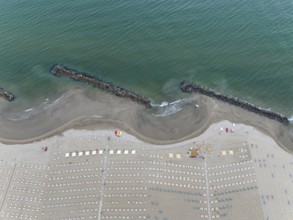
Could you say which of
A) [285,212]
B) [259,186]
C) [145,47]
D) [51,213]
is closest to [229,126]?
[259,186]

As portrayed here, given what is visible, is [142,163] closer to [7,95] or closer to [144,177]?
[144,177]

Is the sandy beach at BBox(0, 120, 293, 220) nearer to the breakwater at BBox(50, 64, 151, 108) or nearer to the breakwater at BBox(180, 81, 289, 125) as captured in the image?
the breakwater at BBox(180, 81, 289, 125)

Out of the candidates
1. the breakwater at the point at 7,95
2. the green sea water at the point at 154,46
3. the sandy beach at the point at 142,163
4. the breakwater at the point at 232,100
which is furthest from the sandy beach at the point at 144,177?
the breakwater at the point at 7,95

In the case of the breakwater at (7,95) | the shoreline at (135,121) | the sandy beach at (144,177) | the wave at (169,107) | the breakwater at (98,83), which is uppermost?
the breakwater at (98,83)

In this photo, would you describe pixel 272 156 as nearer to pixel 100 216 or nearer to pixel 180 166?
pixel 180 166

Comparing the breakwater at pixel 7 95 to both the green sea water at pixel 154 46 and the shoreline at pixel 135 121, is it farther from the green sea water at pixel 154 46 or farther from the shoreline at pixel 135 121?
the shoreline at pixel 135 121
